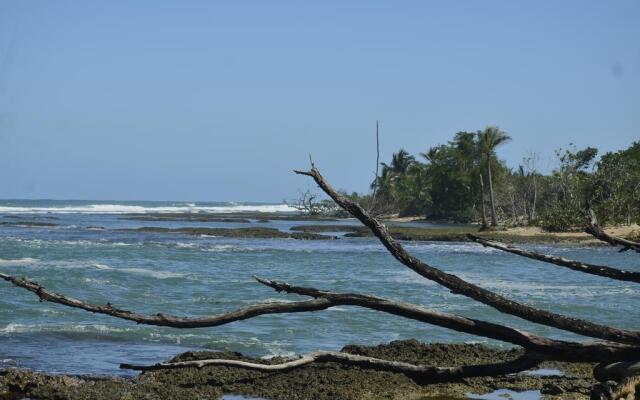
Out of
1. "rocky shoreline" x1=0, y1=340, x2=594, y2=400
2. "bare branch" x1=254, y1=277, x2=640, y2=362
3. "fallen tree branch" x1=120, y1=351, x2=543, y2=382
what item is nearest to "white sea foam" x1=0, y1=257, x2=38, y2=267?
"rocky shoreline" x1=0, y1=340, x2=594, y2=400

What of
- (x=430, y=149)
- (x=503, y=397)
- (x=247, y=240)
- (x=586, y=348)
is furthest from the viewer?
(x=430, y=149)

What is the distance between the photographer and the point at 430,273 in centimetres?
742

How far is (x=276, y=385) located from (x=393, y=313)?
2337 millimetres

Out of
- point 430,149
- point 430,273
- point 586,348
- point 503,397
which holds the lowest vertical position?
point 503,397

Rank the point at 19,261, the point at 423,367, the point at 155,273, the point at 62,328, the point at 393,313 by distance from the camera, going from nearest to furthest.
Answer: the point at 393,313
the point at 423,367
the point at 62,328
the point at 155,273
the point at 19,261

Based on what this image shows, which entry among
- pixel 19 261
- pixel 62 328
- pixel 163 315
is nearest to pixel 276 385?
pixel 163 315

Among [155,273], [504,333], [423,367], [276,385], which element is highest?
[504,333]

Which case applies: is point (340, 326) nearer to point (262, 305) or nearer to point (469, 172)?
point (262, 305)

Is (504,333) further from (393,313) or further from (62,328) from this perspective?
(62,328)

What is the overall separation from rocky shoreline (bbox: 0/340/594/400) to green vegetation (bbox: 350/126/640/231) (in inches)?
1341

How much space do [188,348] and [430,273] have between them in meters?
5.55

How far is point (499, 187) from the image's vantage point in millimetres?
73812

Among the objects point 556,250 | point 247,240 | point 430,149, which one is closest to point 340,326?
point 556,250

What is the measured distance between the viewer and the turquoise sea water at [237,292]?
12.5 meters
